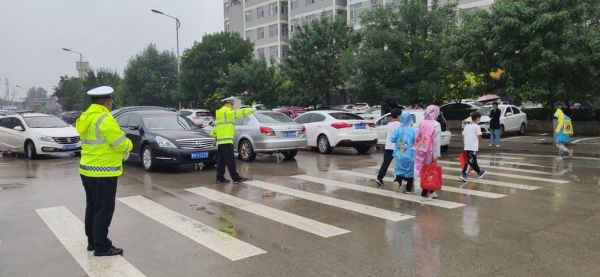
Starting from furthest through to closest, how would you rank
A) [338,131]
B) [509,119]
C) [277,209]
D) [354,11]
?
[354,11], [509,119], [338,131], [277,209]

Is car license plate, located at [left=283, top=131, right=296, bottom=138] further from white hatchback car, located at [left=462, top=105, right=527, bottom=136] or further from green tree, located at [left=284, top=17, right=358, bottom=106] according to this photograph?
green tree, located at [left=284, top=17, right=358, bottom=106]

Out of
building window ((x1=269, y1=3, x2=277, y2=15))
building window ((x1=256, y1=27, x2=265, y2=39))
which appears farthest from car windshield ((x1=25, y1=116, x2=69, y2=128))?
building window ((x1=256, y1=27, x2=265, y2=39))

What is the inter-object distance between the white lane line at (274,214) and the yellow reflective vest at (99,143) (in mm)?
2466

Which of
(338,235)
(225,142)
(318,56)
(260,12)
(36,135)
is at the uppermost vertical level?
(260,12)

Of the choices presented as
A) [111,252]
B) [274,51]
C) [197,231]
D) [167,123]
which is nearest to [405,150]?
[197,231]

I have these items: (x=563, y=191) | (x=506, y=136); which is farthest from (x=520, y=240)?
(x=506, y=136)

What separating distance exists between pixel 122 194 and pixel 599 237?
7428 millimetres

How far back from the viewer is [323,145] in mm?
15984

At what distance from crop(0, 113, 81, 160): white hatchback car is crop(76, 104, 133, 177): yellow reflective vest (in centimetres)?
1143

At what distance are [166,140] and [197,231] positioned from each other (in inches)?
227

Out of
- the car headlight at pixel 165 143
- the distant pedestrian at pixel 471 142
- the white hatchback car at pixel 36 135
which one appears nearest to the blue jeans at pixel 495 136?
the distant pedestrian at pixel 471 142

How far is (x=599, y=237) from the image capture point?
585 centimetres

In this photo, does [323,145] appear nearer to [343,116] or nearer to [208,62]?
[343,116]

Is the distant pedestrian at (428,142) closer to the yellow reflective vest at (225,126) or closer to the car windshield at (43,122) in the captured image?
the yellow reflective vest at (225,126)
